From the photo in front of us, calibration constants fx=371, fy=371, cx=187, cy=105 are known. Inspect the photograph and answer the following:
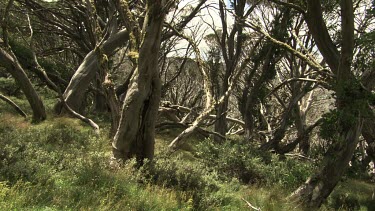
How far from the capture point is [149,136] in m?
6.98

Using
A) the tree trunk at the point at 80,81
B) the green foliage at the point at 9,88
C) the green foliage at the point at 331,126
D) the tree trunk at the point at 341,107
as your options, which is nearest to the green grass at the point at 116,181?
the tree trunk at the point at 341,107

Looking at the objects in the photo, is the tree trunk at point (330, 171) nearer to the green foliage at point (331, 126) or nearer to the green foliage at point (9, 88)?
the green foliage at point (331, 126)

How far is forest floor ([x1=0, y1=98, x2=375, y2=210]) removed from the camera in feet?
15.3

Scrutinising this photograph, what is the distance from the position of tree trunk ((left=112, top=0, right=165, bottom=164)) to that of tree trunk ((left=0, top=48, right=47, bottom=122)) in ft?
18.5

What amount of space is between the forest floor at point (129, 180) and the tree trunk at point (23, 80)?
3.83 feet

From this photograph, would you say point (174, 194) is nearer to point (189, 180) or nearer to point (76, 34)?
point (189, 180)

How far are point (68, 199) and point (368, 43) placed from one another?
541 centimetres

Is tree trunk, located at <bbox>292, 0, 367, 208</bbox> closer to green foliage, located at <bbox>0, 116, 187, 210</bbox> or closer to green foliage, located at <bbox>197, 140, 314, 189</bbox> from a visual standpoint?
green foliage, located at <bbox>197, 140, 314, 189</bbox>

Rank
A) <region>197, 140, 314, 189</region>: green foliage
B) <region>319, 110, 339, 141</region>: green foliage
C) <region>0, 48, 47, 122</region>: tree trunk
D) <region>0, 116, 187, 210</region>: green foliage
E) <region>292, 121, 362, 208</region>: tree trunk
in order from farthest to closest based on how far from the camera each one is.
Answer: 1. <region>0, 48, 47, 122</region>: tree trunk
2. <region>197, 140, 314, 189</region>: green foliage
3. <region>292, 121, 362, 208</region>: tree trunk
4. <region>319, 110, 339, 141</region>: green foliage
5. <region>0, 116, 187, 210</region>: green foliage

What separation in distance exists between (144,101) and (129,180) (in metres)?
1.49

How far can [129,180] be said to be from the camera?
19.3ft

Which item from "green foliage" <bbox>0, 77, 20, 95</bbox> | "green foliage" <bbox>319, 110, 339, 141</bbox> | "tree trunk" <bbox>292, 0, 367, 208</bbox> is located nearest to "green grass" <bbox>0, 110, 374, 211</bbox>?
"tree trunk" <bbox>292, 0, 367, 208</bbox>

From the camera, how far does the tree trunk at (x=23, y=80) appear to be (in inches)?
421

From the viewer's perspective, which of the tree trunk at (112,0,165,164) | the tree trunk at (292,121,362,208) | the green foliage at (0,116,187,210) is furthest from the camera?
the tree trunk at (292,121,362,208)
